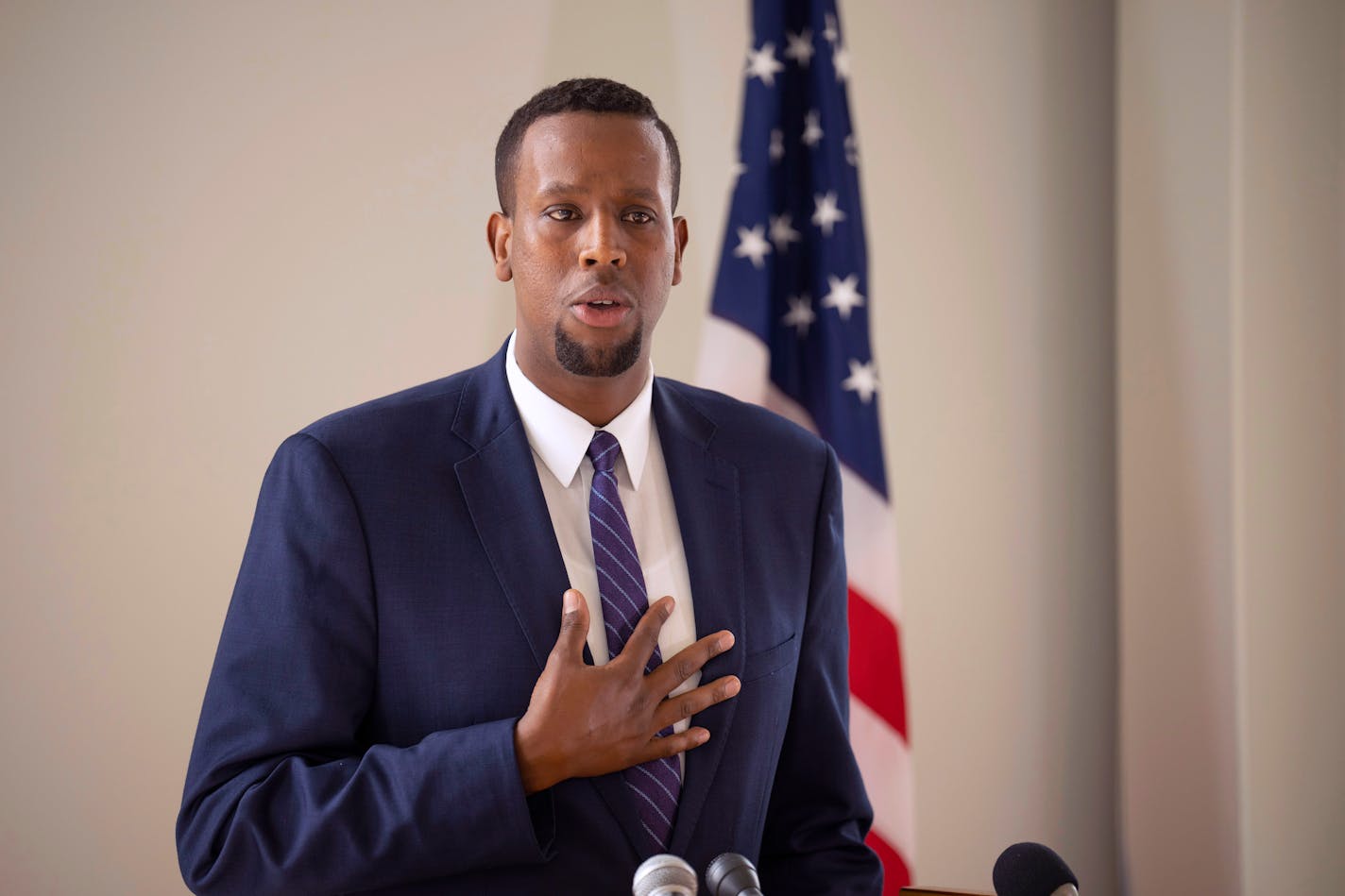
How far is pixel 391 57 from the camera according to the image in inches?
99.8

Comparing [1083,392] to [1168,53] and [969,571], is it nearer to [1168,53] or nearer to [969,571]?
[969,571]

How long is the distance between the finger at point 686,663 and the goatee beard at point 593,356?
0.40 meters

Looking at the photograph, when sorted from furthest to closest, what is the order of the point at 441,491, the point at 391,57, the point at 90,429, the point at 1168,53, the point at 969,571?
the point at 969,571 < the point at 1168,53 < the point at 391,57 < the point at 90,429 < the point at 441,491

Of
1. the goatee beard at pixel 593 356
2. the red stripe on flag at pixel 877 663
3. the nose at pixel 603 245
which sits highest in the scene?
the nose at pixel 603 245

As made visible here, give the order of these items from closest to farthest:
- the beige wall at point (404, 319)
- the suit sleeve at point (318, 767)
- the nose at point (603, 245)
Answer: the suit sleeve at point (318, 767)
the nose at point (603, 245)
the beige wall at point (404, 319)

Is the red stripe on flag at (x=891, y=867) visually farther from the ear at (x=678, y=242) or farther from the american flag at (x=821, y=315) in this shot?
the ear at (x=678, y=242)

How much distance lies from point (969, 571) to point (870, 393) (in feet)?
2.79

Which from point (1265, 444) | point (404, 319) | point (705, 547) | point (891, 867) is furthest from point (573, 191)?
point (1265, 444)

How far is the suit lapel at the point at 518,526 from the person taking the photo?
145cm

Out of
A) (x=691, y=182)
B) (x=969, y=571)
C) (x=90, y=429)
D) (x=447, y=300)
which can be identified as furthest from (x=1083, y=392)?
(x=90, y=429)

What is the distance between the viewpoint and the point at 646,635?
4.63ft

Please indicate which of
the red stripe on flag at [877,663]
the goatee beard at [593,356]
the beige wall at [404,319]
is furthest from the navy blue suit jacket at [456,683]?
the beige wall at [404,319]

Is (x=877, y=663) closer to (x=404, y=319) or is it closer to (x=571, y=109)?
(x=404, y=319)

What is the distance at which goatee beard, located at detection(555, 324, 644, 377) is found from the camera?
1.56 meters
